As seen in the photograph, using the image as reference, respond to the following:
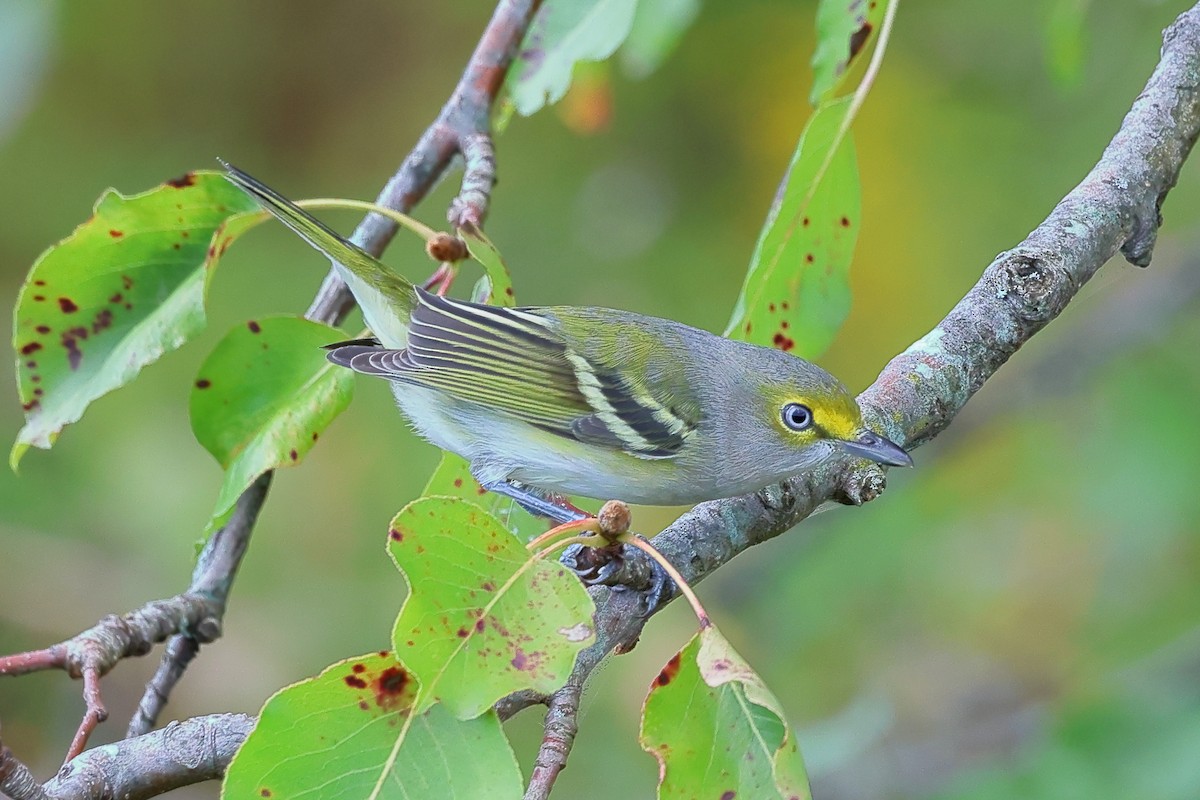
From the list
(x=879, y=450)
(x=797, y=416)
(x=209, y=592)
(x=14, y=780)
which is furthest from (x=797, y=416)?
(x=14, y=780)

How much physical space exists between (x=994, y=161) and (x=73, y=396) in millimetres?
3682

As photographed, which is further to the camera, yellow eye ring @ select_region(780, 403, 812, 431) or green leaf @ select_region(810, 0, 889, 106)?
yellow eye ring @ select_region(780, 403, 812, 431)

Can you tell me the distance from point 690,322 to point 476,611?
312 cm

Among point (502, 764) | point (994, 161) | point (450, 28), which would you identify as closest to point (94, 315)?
point (502, 764)

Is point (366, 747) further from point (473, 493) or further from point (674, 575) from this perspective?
point (473, 493)

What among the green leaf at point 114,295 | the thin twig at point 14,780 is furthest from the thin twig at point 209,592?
the thin twig at point 14,780

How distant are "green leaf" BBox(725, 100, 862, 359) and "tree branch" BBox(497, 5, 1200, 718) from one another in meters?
0.23

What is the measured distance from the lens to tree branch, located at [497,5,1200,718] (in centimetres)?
254

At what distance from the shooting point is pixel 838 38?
286 cm

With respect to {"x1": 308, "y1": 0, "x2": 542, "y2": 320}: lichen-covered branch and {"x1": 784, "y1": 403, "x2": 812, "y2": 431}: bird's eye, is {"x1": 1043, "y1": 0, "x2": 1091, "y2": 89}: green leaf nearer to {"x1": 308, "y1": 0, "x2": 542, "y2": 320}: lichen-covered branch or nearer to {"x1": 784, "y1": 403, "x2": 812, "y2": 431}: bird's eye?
{"x1": 784, "y1": 403, "x2": 812, "y2": 431}: bird's eye

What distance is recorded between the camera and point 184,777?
1957mm

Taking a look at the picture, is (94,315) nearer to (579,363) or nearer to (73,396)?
(73,396)

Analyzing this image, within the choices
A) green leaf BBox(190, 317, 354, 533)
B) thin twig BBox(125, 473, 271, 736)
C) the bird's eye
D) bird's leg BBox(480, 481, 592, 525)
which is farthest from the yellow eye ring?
thin twig BBox(125, 473, 271, 736)

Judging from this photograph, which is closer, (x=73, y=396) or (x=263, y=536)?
(x=73, y=396)
